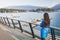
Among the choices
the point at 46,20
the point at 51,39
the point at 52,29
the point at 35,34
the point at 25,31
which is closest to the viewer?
the point at 46,20

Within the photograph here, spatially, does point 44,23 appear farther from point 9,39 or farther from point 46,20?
point 9,39

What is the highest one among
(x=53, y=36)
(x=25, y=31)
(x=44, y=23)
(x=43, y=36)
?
(x=44, y=23)

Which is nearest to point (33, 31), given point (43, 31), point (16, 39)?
point (16, 39)

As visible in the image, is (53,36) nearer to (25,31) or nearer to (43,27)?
(43,27)

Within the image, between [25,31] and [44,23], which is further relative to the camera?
[25,31]

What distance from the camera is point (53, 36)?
32.1 ft

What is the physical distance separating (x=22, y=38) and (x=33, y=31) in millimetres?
845

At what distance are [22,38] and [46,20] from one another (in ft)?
17.8

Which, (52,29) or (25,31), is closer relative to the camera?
(52,29)

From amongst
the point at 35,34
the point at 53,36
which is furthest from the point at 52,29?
the point at 35,34

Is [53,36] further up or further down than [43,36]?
further down

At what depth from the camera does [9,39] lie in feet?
41.1

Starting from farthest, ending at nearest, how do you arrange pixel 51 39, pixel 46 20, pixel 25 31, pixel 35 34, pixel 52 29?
pixel 25 31
pixel 35 34
pixel 51 39
pixel 52 29
pixel 46 20

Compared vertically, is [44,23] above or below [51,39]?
above
